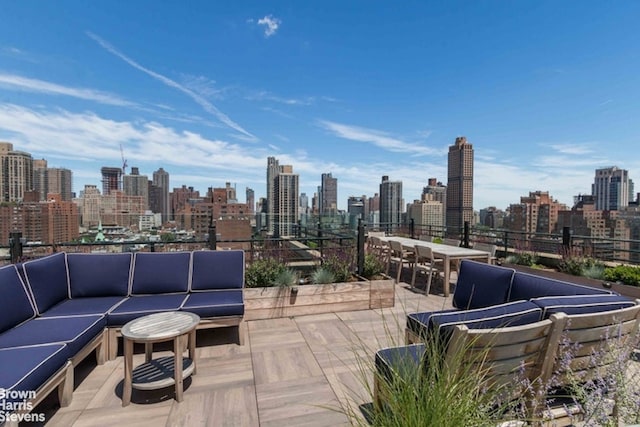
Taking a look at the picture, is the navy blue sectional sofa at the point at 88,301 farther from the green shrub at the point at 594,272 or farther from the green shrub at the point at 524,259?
the green shrub at the point at 524,259

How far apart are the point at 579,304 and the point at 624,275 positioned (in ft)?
11.3

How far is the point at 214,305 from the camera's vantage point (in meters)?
2.88

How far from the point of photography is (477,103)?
9391mm

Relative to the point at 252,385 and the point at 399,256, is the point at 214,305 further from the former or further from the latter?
the point at 399,256

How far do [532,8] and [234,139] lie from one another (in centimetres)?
976

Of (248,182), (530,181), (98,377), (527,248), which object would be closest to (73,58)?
(98,377)

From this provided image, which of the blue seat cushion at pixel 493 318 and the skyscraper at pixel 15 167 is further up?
the skyscraper at pixel 15 167

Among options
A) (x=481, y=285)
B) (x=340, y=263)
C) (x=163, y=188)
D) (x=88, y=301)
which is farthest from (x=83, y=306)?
(x=163, y=188)

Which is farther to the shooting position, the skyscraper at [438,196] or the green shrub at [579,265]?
the skyscraper at [438,196]

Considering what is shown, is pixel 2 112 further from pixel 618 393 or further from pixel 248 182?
pixel 618 393

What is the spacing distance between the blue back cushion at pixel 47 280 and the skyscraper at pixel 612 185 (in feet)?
46.3

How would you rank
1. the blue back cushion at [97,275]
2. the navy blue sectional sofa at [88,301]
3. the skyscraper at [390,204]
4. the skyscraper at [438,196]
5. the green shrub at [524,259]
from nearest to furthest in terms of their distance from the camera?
the navy blue sectional sofa at [88,301]
the blue back cushion at [97,275]
the green shrub at [524,259]
the skyscraper at [438,196]
the skyscraper at [390,204]

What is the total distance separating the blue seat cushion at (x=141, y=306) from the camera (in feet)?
8.59

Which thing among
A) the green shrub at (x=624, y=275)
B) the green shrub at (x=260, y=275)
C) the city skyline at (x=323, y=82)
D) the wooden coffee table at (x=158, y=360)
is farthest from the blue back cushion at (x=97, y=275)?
the green shrub at (x=624, y=275)
